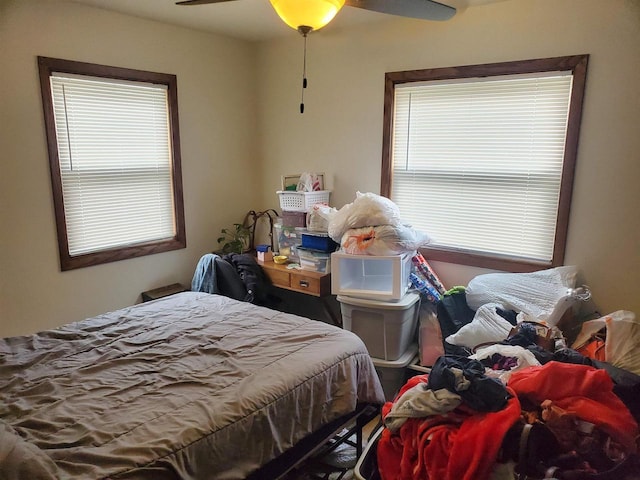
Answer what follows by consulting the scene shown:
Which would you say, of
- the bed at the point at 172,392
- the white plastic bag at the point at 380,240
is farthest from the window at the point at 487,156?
the bed at the point at 172,392

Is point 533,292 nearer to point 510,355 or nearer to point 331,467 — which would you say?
point 510,355

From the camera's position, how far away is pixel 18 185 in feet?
8.47

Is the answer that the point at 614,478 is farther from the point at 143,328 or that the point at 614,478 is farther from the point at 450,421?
the point at 143,328

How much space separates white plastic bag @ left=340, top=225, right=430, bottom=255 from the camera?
9.01ft

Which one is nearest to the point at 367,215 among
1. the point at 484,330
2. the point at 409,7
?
the point at 484,330

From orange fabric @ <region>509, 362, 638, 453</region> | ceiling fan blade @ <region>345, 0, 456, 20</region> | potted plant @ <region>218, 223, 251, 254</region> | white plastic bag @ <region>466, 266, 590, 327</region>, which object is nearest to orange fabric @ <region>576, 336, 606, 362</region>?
white plastic bag @ <region>466, 266, 590, 327</region>

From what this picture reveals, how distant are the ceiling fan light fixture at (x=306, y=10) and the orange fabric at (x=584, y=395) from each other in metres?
1.49

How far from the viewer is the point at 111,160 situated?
3.03m

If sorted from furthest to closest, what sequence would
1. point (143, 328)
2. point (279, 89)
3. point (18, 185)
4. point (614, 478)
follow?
1. point (279, 89)
2. point (18, 185)
3. point (143, 328)
4. point (614, 478)

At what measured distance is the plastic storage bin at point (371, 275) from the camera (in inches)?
109

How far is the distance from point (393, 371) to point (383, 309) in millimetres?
421

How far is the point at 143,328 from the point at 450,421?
60.4 inches

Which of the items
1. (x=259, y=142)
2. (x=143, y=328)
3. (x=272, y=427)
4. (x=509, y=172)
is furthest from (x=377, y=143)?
(x=272, y=427)

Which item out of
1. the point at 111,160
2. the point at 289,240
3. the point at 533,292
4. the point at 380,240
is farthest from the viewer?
the point at 289,240
